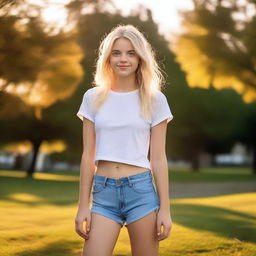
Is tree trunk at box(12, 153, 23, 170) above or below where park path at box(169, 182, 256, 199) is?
above

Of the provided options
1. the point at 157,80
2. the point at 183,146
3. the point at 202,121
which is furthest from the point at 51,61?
the point at 183,146

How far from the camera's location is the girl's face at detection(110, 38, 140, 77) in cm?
352

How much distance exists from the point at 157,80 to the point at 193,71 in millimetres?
16615

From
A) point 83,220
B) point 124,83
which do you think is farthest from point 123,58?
point 83,220

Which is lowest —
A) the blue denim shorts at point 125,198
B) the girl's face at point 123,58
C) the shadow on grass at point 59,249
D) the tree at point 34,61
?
the shadow on grass at point 59,249

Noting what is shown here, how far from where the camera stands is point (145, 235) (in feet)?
11.2

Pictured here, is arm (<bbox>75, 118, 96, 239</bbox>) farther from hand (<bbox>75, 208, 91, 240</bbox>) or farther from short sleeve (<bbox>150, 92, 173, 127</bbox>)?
short sleeve (<bbox>150, 92, 173, 127</bbox>)

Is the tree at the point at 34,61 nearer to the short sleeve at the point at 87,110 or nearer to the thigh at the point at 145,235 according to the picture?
the short sleeve at the point at 87,110

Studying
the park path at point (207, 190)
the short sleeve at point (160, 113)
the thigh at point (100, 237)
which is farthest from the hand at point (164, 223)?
the park path at point (207, 190)

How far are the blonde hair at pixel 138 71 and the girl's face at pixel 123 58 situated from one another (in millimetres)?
32

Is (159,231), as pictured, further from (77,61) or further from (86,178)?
(77,61)

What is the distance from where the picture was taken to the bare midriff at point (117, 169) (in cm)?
342

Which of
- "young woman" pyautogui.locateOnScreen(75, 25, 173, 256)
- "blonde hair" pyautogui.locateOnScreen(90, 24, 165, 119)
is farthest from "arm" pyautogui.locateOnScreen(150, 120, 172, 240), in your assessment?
"blonde hair" pyautogui.locateOnScreen(90, 24, 165, 119)

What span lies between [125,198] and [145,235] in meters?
0.27
